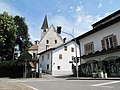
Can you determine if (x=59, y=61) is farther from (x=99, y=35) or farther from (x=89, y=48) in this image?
(x=99, y=35)

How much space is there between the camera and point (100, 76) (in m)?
24.8

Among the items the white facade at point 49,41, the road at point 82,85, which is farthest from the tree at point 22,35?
the road at point 82,85

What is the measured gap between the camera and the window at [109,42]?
1052 inches

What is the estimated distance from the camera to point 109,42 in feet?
91.1

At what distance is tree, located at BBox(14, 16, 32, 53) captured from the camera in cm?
6291

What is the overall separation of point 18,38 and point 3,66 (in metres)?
21.5

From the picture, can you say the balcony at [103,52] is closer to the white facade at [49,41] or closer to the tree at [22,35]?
the tree at [22,35]

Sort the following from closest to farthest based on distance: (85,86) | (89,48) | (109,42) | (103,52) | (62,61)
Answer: (85,86) < (103,52) < (109,42) < (89,48) < (62,61)

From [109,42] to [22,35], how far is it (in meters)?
40.4

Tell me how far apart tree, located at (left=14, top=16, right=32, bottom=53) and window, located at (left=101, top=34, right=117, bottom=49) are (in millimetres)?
38907

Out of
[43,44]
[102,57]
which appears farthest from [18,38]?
[102,57]

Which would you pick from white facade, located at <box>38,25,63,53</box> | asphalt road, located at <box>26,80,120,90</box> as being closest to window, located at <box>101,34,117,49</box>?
asphalt road, located at <box>26,80,120,90</box>

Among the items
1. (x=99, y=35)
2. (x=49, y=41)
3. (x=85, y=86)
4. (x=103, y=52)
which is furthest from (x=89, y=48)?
(x=49, y=41)

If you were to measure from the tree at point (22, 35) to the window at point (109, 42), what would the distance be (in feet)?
128
